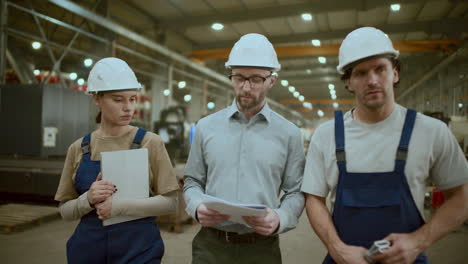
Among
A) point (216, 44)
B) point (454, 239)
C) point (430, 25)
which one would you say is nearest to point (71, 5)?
point (216, 44)

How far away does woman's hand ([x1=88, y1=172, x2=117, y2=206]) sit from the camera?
1.56 meters

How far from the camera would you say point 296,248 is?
4.50m

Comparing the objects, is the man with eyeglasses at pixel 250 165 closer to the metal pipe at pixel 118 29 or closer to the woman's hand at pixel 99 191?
the woman's hand at pixel 99 191

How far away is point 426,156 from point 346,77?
0.46m

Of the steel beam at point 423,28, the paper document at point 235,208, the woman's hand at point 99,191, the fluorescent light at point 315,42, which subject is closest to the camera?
the paper document at point 235,208

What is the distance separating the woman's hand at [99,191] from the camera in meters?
1.56

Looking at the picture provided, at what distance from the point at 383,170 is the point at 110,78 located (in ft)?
4.32

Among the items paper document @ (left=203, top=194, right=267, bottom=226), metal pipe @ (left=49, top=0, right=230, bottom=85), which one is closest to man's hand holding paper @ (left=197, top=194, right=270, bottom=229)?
paper document @ (left=203, top=194, right=267, bottom=226)

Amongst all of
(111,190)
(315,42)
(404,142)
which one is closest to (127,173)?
(111,190)

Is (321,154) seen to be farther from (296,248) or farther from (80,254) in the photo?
(296,248)

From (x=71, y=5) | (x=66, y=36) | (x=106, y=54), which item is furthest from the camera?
(x=66, y=36)

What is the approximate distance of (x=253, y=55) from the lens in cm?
167

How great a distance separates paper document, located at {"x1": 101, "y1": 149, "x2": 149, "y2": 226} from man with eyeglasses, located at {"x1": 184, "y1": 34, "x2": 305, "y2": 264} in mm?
236

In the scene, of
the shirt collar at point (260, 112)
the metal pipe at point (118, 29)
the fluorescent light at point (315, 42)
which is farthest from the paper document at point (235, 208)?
the fluorescent light at point (315, 42)
